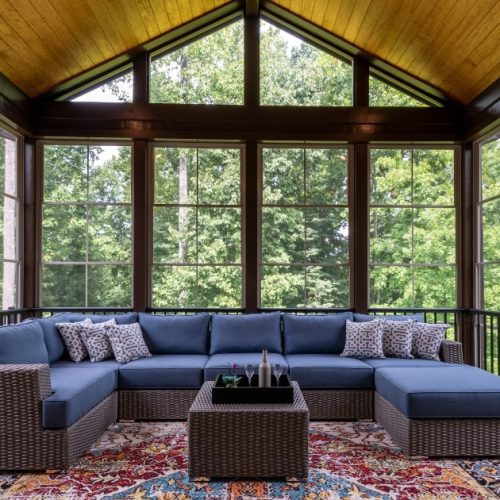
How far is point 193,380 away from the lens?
380 centimetres

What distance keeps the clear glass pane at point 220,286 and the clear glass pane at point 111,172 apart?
1.25 metres

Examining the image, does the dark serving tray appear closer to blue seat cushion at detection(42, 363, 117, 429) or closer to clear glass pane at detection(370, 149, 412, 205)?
blue seat cushion at detection(42, 363, 117, 429)

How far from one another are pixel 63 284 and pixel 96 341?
1346 millimetres

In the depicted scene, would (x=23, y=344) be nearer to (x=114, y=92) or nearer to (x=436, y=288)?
(x=114, y=92)

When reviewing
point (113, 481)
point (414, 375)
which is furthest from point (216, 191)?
point (113, 481)

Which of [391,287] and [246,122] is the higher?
[246,122]

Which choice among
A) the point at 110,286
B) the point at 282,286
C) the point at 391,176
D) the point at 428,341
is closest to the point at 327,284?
the point at 282,286

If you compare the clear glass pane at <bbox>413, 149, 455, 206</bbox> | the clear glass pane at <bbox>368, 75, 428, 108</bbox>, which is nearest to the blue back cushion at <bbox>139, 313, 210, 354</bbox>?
the clear glass pane at <bbox>413, 149, 455, 206</bbox>

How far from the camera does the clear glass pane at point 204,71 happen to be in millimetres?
5105

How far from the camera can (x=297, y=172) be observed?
5.16 metres

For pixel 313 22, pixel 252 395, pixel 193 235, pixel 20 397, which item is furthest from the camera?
pixel 193 235

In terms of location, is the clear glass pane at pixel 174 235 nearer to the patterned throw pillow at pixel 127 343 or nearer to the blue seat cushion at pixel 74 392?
the patterned throw pillow at pixel 127 343

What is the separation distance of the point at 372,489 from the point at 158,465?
4.40 ft

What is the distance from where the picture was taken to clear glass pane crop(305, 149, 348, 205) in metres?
5.16
